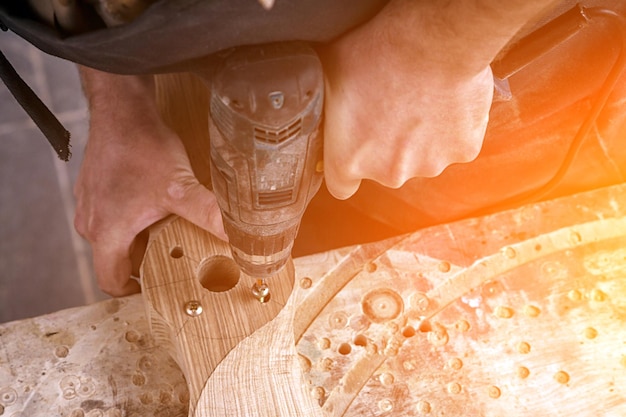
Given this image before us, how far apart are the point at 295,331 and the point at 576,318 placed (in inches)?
17.8

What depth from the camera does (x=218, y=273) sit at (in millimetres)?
917

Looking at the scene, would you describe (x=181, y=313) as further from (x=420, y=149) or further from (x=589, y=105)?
(x=589, y=105)

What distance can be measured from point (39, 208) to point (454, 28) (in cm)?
158

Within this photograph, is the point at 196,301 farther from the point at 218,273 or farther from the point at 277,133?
the point at 277,133

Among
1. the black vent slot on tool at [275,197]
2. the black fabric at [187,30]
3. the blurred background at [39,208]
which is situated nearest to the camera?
the black fabric at [187,30]

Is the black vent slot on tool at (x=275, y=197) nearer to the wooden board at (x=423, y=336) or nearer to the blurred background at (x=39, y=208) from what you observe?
the wooden board at (x=423, y=336)

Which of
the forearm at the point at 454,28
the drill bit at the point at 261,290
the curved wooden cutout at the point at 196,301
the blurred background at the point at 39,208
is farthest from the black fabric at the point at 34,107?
the blurred background at the point at 39,208

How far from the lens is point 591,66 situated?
103cm

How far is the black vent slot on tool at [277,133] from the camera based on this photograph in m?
0.59

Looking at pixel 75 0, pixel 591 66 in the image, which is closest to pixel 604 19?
pixel 591 66

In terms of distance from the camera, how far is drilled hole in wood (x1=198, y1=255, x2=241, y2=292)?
0.89m

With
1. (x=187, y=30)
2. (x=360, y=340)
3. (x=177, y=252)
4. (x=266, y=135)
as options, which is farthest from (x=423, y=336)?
(x=187, y=30)

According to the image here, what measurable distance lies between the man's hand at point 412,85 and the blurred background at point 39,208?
1292 mm

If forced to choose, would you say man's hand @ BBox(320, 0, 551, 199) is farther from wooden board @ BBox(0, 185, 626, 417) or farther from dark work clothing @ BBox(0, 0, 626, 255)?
wooden board @ BBox(0, 185, 626, 417)
